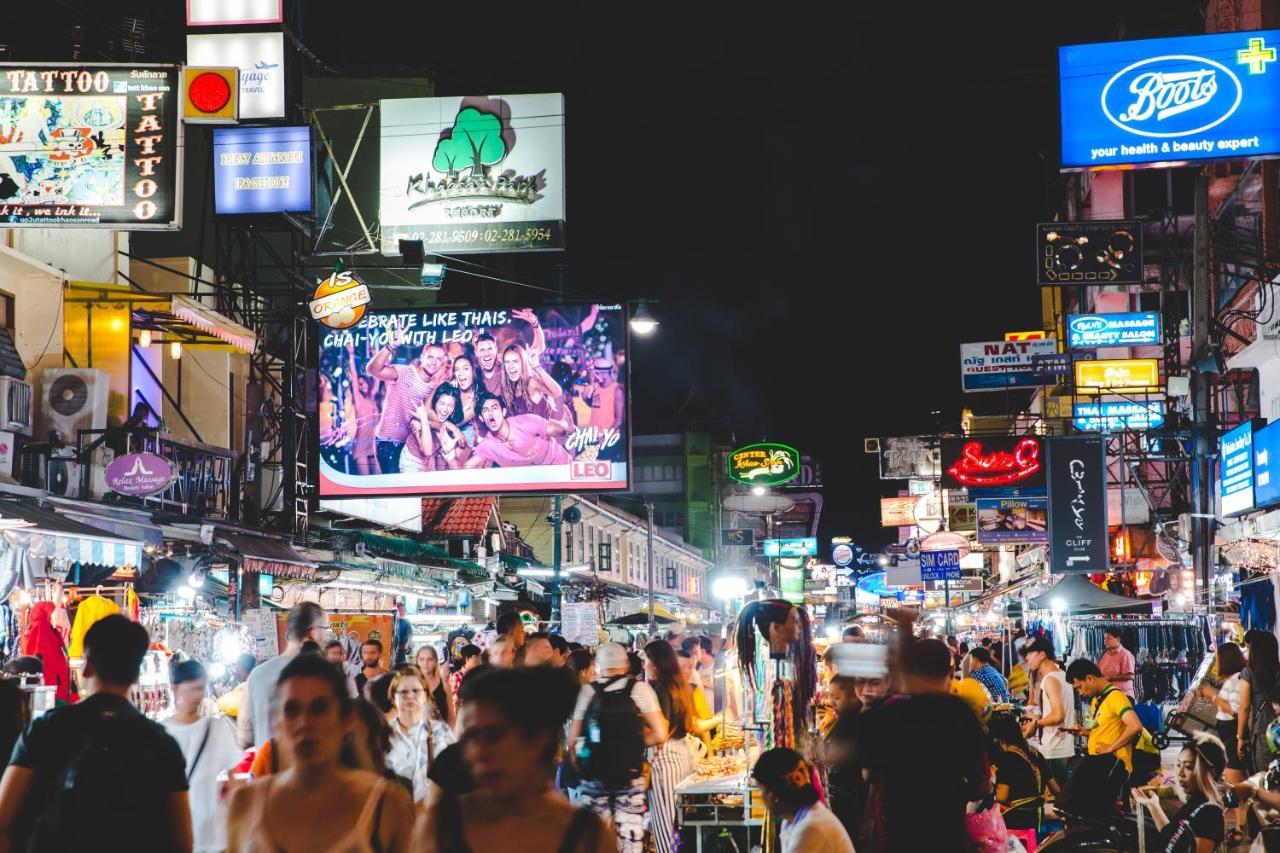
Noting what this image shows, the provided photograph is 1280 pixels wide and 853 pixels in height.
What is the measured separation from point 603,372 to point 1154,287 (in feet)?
90.7

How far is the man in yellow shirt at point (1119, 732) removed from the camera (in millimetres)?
12320

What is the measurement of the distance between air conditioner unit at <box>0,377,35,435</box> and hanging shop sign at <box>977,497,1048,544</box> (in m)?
21.6

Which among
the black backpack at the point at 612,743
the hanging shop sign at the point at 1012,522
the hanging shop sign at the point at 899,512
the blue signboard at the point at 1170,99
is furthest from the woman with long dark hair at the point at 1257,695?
the hanging shop sign at the point at 899,512

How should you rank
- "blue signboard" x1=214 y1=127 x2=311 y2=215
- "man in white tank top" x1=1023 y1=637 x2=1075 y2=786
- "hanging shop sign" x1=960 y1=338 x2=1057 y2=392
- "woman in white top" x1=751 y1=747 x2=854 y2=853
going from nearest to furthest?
1. "woman in white top" x1=751 y1=747 x2=854 y2=853
2. "man in white tank top" x1=1023 y1=637 x2=1075 y2=786
3. "blue signboard" x1=214 y1=127 x2=311 y2=215
4. "hanging shop sign" x1=960 y1=338 x2=1057 y2=392

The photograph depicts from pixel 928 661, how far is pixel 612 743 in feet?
6.40

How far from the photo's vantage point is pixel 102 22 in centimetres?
1783

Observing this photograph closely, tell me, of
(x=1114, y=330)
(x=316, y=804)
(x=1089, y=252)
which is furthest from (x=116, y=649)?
(x=1114, y=330)

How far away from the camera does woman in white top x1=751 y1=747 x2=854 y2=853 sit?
6.13 metres

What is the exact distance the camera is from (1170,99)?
674 inches

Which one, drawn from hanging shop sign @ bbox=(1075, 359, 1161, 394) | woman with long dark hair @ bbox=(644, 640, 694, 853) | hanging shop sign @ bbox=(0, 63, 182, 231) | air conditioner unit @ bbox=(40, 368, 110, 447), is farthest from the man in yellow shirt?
hanging shop sign @ bbox=(1075, 359, 1161, 394)

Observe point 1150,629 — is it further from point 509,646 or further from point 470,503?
point 470,503

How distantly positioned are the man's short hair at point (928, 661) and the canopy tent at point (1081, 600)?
1634cm

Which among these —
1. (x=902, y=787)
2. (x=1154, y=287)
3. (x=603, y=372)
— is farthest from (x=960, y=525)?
(x=902, y=787)

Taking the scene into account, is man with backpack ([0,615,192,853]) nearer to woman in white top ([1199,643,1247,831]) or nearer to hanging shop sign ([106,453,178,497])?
woman in white top ([1199,643,1247,831])
